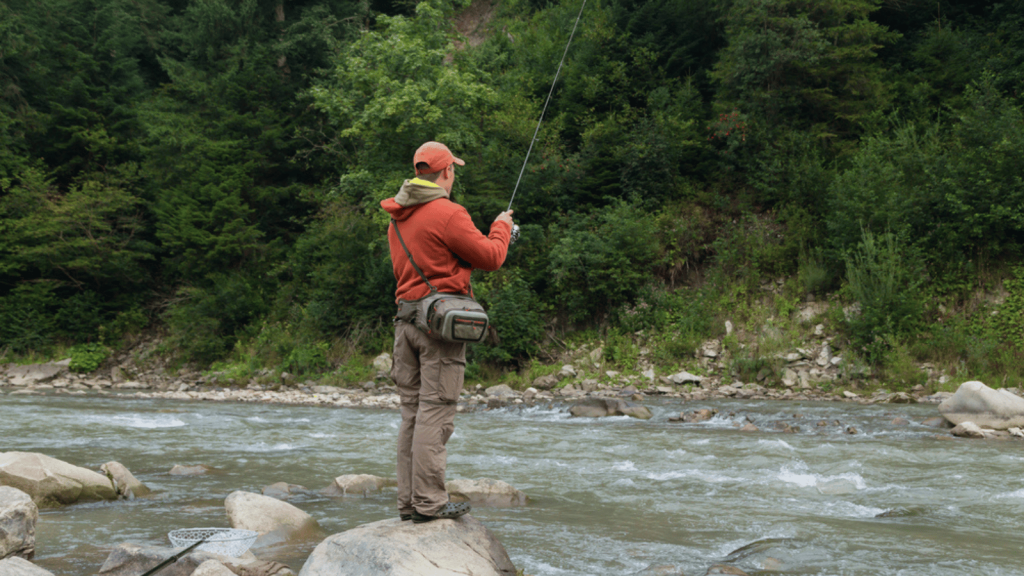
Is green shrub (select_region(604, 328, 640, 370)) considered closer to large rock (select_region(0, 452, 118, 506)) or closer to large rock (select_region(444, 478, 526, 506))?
large rock (select_region(444, 478, 526, 506))

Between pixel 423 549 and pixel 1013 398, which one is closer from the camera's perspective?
pixel 423 549

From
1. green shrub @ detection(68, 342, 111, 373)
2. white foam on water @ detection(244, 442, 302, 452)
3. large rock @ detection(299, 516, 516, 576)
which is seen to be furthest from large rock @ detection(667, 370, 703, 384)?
green shrub @ detection(68, 342, 111, 373)

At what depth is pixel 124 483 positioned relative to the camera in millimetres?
5605

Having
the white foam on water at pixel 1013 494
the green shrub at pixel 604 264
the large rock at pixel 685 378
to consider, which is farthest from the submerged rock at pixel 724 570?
the green shrub at pixel 604 264

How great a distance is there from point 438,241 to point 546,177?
50.6 feet

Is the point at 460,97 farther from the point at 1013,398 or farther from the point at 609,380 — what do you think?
the point at 1013,398

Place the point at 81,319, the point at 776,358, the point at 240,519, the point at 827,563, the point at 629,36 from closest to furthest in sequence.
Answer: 1. the point at 827,563
2. the point at 240,519
3. the point at 776,358
4. the point at 629,36
5. the point at 81,319

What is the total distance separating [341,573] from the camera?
3.13 meters

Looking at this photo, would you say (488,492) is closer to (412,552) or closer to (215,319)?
(412,552)

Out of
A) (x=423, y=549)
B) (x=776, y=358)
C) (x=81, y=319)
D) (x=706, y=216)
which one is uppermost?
(x=706, y=216)

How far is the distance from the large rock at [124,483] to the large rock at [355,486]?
4.71 feet

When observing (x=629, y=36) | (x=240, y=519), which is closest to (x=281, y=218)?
(x=629, y=36)

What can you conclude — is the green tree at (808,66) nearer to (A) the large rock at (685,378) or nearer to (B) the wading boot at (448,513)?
(A) the large rock at (685,378)

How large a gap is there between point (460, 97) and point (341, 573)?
14.8m
